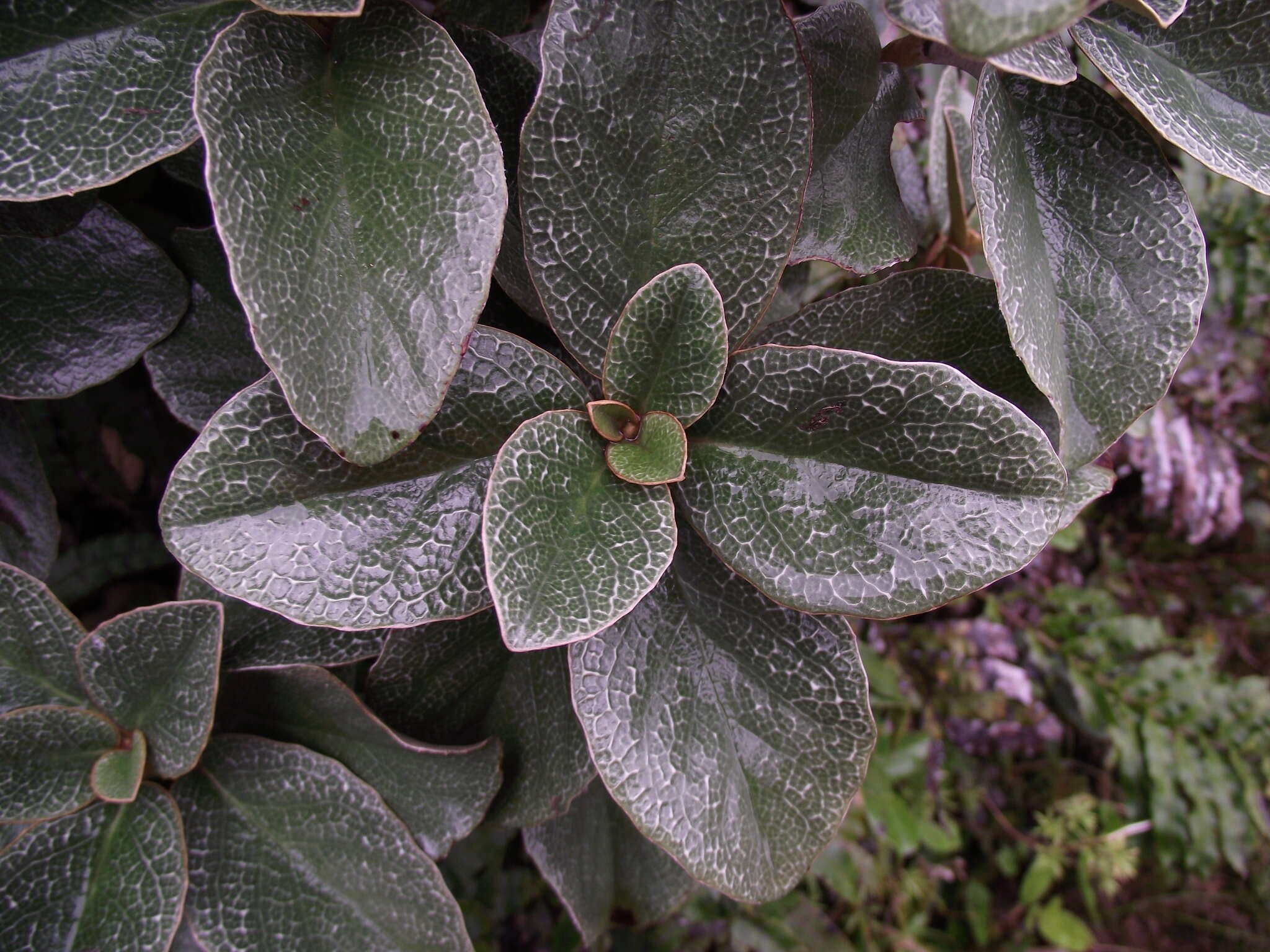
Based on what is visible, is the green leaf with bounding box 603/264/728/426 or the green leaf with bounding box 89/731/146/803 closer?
the green leaf with bounding box 603/264/728/426

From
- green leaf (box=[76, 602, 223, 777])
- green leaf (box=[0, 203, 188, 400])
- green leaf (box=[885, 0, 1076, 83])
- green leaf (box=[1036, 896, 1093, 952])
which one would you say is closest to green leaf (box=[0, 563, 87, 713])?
green leaf (box=[76, 602, 223, 777])

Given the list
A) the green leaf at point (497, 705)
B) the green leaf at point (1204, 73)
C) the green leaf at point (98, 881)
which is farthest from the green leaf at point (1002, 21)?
the green leaf at point (98, 881)

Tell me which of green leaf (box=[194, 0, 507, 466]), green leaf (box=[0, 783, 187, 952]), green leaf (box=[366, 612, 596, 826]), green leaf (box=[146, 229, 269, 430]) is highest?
green leaf (box=[194, 0, 507, 466])

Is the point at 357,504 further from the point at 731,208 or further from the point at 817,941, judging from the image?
the point at 817,941

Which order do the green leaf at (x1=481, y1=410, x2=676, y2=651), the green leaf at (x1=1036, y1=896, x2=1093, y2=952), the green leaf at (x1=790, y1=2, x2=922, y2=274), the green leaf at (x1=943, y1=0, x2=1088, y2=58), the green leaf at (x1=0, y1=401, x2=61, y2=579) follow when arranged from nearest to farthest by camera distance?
1. the green leaf at (x1=943, y1=0, x2=1088, y2=58)
2. the green leaf at (x1=481, y1=410, x2=676, y2=651)
3. the green leaf at (x1=790, y1=2, x2=922, y2=274)
4. the green leaf at (x1=0, y1=401, x2=61, y2=579)
5. the green leaf at (x1=1036, y1=896, x2=1093, y2=952)

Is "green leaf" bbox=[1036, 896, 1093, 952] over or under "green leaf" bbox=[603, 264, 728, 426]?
under

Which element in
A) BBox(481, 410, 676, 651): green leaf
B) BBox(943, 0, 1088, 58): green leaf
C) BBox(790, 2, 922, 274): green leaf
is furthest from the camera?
BBox(790, 2, 922, 274): green leaf

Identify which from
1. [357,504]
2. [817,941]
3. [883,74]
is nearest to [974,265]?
[883,74]

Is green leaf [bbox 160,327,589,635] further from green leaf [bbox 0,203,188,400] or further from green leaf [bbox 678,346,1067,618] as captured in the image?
green leaf [bbox 0,203,188,400]

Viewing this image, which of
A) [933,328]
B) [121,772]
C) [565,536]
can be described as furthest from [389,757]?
[933,328]
